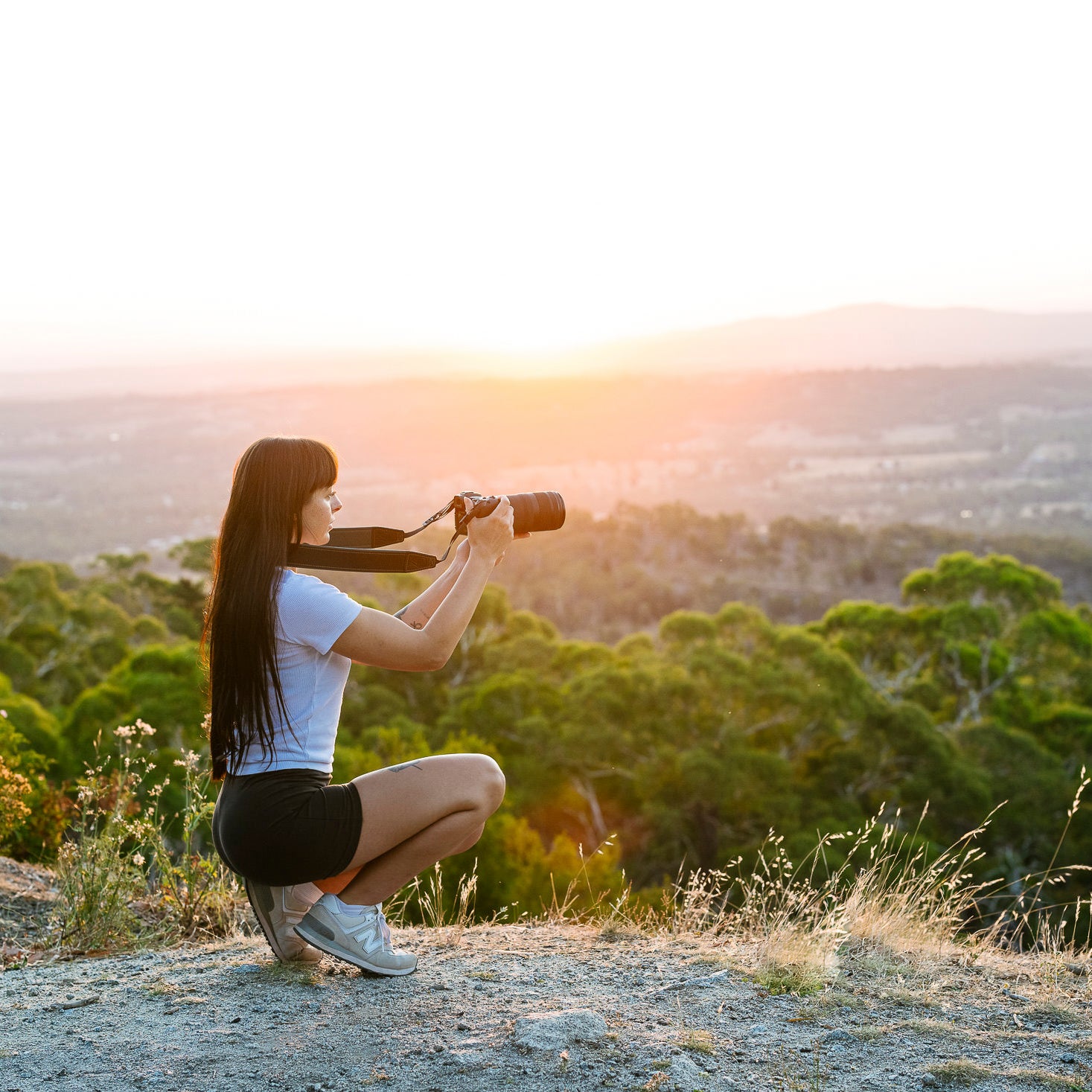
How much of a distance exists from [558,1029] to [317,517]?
1.23 m

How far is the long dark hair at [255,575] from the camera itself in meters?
2.21

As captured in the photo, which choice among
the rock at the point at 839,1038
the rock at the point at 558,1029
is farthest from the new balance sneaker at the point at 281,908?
the rock at the point at 839,1038

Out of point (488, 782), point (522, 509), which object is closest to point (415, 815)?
point (488, 782)

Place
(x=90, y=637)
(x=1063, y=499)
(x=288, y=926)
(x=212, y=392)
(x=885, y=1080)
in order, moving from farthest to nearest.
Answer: (x=212, y=392) → (x=1063, y=499) → (x=90, y=637) → (x=288, y=926) → (x=885, y=1080)

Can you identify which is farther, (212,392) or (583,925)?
(212,392)

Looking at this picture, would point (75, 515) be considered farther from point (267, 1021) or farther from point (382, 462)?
point (267, 1021)

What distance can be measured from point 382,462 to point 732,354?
11831cm

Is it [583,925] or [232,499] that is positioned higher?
[232,499]

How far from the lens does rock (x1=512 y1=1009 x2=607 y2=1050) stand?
7.07 ft

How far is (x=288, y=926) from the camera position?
8.16 feet

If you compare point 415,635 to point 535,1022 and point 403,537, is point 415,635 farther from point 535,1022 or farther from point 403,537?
point 535,1022

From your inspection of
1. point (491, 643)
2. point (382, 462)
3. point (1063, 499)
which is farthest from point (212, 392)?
point (491, 643)

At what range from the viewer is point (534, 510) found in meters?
2.59

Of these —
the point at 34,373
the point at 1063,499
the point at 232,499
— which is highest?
the point at 34,373
